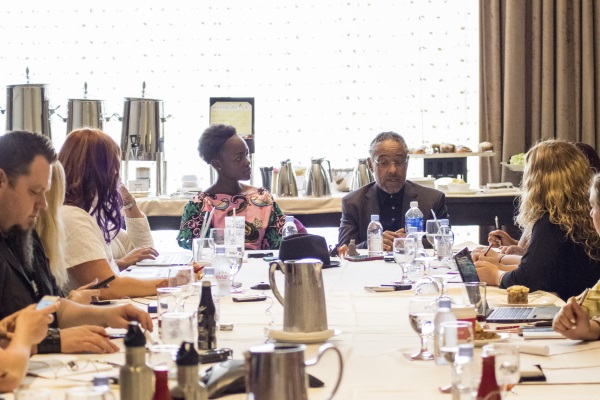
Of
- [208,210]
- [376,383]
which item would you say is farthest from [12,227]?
[208,210]

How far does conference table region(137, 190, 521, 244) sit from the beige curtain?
2.57 ft

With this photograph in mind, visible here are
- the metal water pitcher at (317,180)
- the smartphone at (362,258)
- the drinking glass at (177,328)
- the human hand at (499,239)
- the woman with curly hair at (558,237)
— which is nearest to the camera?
the drinking glass at (177,328)

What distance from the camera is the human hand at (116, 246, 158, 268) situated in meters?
3.93

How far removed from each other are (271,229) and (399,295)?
1725 mm

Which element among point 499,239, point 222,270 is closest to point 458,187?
point 499,239

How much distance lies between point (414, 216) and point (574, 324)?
252cm

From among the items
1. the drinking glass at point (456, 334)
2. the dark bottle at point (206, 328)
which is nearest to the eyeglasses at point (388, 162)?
the dark bottle at point (206, 328)

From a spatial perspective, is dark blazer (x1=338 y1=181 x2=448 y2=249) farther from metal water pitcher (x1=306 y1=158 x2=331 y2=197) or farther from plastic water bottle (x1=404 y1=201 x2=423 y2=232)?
metal water pitcher (x1=306 y1=158 x2=331 y2=197)

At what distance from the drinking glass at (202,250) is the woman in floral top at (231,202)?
3.37 ft

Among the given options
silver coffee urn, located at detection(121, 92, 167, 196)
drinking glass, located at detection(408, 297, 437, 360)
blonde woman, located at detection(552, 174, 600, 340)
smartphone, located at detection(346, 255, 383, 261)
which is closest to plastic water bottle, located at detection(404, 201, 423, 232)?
smartphone, located at detection(346, 255, 383, 261)

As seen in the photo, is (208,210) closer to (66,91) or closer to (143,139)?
(143,139)

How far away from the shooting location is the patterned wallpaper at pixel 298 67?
704 centimetres

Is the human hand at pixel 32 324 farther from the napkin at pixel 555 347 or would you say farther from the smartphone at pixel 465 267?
the smartphone at pixel 465 267

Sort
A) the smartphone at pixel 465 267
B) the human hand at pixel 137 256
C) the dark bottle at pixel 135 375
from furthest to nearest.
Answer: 1. the human hand at pixel 137 256
2. the smartphone at pixel 465 267
3. the dark bottle at pixel 135 375
